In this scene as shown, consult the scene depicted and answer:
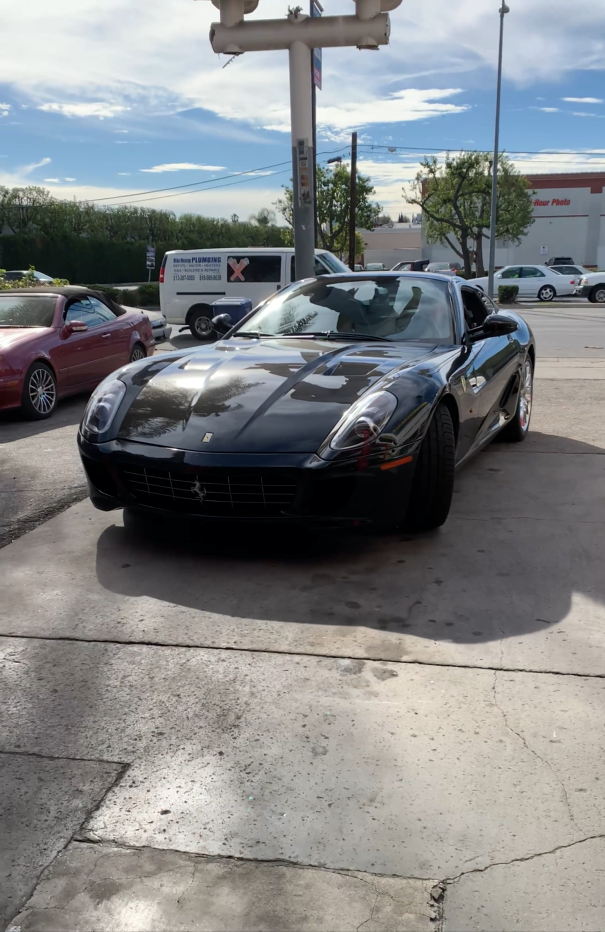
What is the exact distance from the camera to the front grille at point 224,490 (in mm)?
3695

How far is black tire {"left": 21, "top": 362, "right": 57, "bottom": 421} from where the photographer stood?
7988 mm

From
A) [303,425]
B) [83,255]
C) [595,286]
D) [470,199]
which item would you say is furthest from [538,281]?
[303,425]

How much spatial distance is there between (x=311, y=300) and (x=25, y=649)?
10.4 ft

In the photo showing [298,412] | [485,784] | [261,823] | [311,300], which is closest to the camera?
[261,823]

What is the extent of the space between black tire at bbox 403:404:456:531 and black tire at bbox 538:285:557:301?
3139cm

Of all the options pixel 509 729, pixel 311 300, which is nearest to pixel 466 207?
pixel 311 300

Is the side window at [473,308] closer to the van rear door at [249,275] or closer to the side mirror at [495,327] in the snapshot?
the side mirror at [495,327]

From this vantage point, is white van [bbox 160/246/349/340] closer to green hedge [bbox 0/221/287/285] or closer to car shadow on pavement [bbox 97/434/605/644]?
car shadow on pavement [bbox 97/434/605/644]

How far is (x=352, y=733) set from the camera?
8.22 ft

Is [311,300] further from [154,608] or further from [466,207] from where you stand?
[466,207]

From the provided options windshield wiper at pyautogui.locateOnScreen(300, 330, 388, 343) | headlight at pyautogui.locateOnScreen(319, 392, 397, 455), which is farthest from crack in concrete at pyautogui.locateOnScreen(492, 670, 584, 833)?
windshield wiper at pyautogui.locateOnScreen(300, 330, 388, 343)

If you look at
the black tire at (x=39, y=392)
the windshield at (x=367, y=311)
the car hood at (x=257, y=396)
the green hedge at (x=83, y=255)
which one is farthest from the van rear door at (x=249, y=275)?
the green hedge at (x=83, y=255)

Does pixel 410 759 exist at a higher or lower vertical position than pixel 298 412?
lower

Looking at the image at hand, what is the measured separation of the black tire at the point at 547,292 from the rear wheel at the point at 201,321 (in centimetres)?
2021
